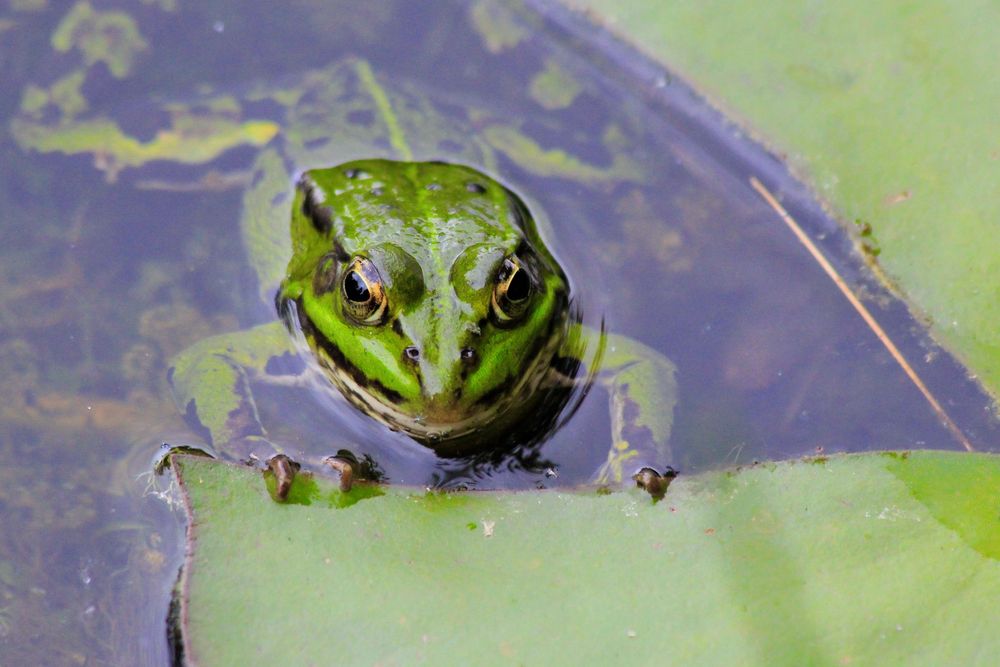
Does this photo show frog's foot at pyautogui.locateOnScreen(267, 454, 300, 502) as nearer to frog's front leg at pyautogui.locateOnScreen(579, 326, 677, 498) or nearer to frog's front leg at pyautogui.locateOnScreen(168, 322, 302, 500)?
frog's front leg at pyautogui.locateOnScreen(168, 322, 302, 500)

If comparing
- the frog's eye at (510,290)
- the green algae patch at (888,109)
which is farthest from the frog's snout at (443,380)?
the green algae patch at (888,109)

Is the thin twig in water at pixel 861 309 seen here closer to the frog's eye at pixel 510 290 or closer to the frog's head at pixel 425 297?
the frog's head at pixel 425 297

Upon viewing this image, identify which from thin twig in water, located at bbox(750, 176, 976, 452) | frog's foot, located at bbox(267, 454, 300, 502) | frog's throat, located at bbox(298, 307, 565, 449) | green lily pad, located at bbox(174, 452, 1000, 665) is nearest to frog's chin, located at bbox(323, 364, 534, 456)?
frog's throat, located at bbox(298, 307, 565, 449)

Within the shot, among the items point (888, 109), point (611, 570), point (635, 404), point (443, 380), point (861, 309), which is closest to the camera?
point (611, 570)

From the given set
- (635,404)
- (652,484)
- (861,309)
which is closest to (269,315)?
(635,404)

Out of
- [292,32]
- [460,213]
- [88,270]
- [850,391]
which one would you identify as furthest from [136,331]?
[850,391]

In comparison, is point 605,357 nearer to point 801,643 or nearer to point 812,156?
point 812,156

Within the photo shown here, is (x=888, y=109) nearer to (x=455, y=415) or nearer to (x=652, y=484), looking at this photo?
(x=652, y=484)
